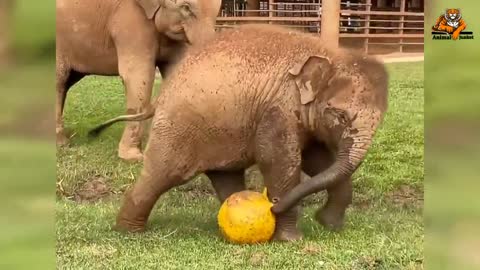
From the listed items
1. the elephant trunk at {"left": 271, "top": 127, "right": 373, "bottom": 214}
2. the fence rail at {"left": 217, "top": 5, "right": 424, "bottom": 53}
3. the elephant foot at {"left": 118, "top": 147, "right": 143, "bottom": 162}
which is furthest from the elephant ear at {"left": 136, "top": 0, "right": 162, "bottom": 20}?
the elephant trunk at {"left": 271, "top": 127, "right": 373, "bottom": 214}

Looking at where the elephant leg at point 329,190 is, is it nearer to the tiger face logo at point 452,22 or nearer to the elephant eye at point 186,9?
the elephant eye at point 186,9

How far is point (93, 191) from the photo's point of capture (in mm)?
3891

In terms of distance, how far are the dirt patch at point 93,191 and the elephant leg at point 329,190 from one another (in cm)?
120

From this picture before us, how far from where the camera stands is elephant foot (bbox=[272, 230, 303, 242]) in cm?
297

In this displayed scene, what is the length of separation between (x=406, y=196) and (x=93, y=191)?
5.40 ft

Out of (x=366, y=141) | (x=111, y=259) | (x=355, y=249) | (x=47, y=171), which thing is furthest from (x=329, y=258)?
(x=47, y=171)

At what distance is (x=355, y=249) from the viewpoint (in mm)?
2871

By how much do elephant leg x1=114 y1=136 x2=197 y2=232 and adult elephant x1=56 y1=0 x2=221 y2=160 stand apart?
785 millimetres

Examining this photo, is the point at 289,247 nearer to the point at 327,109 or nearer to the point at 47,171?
the point at 327,109

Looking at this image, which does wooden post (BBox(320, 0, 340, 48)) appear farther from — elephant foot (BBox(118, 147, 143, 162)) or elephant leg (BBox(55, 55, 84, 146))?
elephant leg (BBox(55, 55, 84, 146))

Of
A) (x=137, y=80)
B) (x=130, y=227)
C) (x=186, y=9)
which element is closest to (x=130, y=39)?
(x=137, y=80)

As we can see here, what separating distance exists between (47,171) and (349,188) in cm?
191

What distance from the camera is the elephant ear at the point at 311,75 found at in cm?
289

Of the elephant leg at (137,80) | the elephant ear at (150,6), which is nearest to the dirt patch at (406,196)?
the elephant leg at (137,80)
